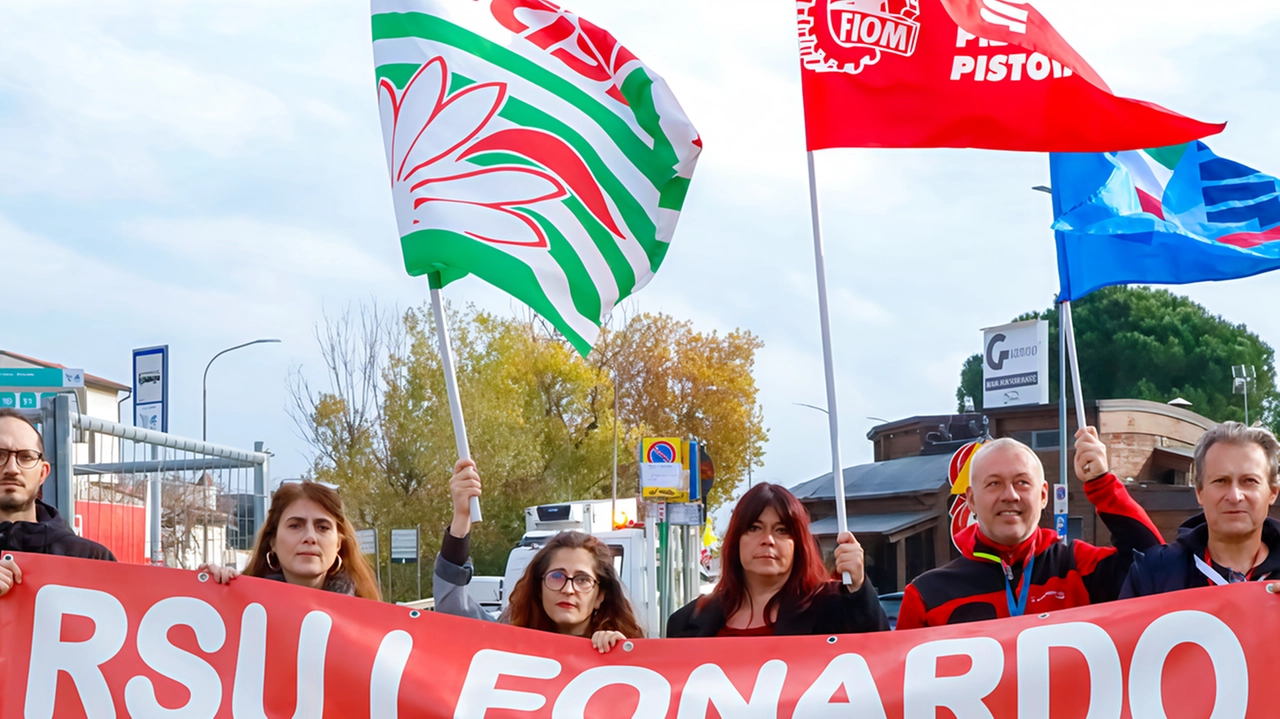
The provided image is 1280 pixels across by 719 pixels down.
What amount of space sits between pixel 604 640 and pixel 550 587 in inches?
15.9

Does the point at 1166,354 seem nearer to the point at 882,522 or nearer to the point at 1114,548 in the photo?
the point at 882,522

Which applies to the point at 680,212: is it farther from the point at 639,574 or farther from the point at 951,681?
the point at 639,574

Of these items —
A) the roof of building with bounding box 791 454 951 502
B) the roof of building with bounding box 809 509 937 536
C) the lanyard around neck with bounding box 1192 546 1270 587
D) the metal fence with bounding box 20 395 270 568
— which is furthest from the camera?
the roof of building with bounding box 791 454 951 502

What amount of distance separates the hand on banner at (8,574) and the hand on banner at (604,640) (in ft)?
6.54

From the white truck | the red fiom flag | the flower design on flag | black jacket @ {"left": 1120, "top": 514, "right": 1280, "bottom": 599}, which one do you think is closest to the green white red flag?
the flower design on flag

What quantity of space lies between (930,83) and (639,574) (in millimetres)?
13744

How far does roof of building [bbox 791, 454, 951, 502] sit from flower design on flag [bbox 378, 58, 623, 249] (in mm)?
26125

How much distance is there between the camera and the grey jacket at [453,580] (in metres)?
4.79

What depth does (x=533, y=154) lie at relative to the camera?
565cm

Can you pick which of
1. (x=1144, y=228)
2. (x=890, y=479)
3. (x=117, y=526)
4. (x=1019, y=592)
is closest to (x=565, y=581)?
(x=1019, y=592)

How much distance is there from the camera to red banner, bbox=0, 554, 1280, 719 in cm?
422

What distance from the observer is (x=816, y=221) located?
5.30 metres

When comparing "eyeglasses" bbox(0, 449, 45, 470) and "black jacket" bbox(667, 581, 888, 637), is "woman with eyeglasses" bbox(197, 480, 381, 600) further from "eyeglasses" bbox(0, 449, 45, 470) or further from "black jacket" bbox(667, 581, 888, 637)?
"black jacket" bbox(667, 581, 888, 637)

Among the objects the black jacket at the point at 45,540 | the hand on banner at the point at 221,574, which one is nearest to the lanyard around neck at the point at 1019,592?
the hand on banner at the point at 221,574
